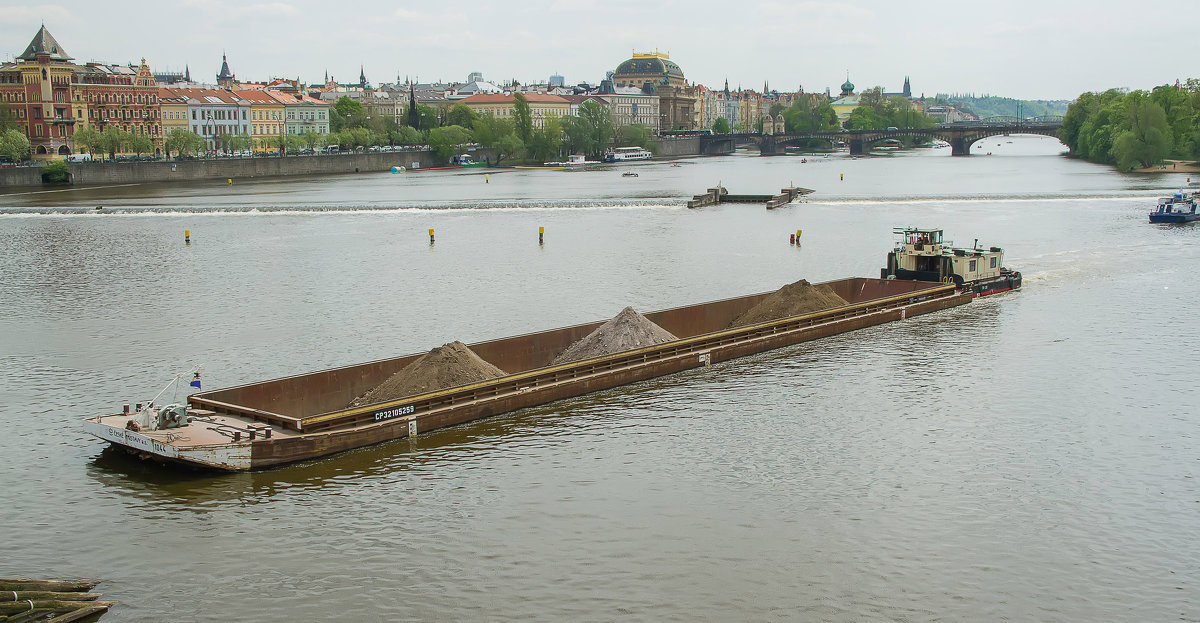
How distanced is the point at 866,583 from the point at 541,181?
108 meters

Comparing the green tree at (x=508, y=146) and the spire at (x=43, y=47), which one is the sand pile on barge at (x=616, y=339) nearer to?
the spire at (x=43, y=47)

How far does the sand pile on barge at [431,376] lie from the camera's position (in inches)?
1038

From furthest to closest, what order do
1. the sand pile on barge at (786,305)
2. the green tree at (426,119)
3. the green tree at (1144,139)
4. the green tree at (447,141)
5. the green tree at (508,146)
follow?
1. the green tree at (426,119)
2. the green tree at (447,141)
3. the green tree at (508,146)
4. the green tree at (1144,139)
5. the sand pile on barge at (786,305)

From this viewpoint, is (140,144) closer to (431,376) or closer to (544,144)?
(544,144)

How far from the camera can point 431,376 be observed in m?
26.6

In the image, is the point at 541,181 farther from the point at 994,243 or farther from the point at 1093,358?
the point at 1093,358

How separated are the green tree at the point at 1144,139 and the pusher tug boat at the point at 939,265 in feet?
272

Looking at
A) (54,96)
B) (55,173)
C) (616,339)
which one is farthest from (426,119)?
(616,339)

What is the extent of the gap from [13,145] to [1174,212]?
332 ft

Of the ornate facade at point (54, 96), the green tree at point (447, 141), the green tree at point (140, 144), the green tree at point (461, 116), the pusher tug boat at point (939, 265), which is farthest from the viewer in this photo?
the green tree at point (461, 116)

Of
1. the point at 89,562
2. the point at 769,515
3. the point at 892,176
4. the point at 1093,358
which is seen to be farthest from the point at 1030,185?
the point at 89,562

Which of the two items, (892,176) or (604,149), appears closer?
(892,176)

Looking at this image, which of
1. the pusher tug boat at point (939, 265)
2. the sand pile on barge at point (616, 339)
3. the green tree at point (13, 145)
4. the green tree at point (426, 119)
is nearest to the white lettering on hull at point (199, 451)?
the sand pile on barge at point (616, 339)

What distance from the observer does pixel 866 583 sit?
17953 mm
